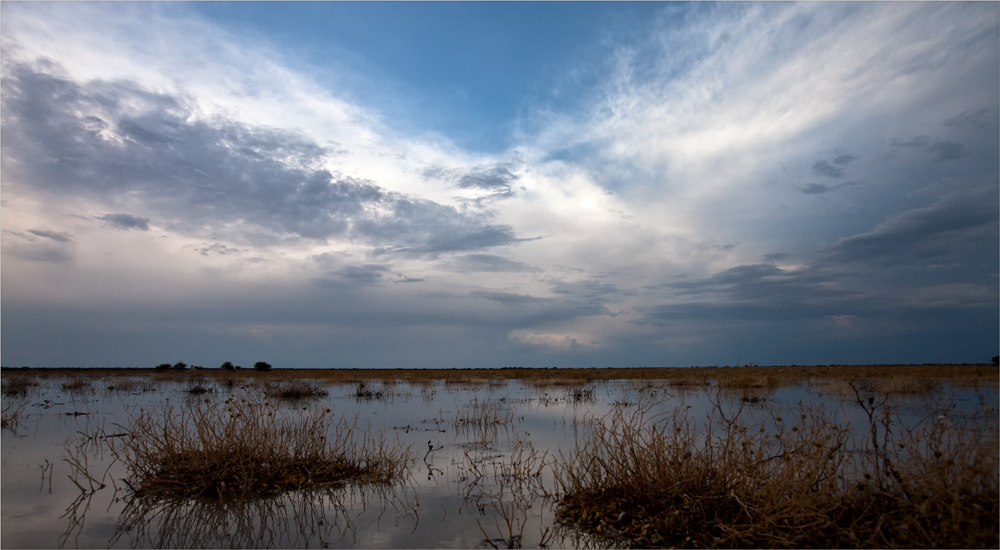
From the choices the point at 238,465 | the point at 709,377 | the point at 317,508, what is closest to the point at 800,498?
the point at 317,508

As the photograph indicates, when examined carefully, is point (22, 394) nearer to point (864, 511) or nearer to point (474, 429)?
point (474, 429)

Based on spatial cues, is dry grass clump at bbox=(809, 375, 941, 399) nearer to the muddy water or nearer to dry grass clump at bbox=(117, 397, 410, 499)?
the muddy water

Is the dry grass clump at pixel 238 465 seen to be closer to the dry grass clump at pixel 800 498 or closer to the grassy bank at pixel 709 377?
the dry grass clump at pixel 800 498

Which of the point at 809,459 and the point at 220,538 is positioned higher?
the point at 809,459

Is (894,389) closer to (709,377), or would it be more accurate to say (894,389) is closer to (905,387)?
(905,387)

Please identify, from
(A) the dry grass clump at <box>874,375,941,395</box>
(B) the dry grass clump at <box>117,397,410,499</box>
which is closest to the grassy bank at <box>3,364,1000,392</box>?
(A) the dry grass clump at <box>874,375,941,395</box>

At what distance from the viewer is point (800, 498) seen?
5438 millimetres

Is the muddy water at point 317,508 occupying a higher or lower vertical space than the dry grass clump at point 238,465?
lower

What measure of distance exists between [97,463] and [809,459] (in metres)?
13.1

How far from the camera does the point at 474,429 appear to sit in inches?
628

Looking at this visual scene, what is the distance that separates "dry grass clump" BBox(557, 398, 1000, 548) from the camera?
4941 millimetres

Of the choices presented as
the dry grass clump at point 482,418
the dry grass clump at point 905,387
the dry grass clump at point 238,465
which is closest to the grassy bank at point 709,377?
the dry grass clump at point 905,387

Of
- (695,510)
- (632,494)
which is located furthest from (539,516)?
(695,510)

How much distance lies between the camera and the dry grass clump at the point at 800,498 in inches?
195
